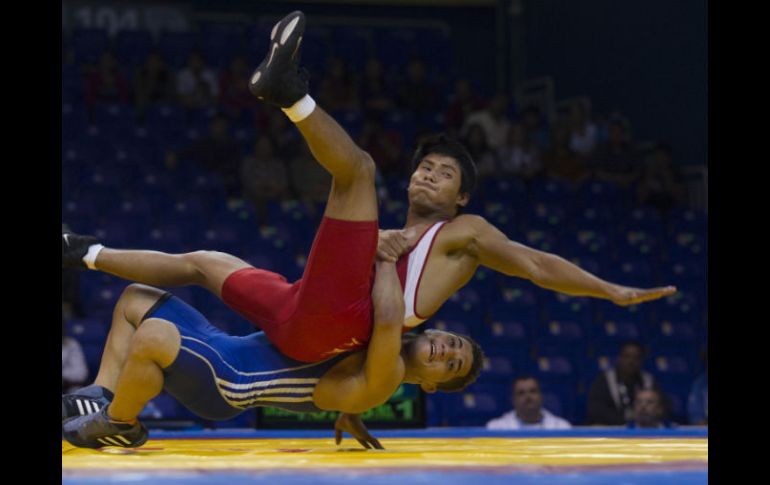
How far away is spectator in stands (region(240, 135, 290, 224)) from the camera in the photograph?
34.3ft

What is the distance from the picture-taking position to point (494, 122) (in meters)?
11.9

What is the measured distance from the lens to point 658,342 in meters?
9.46

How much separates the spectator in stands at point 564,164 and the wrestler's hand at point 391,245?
282 inches

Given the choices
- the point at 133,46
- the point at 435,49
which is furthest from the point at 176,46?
the point at 435,49

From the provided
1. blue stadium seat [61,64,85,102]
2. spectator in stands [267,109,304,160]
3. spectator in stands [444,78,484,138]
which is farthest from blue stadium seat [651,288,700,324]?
blue stadium seat [61,64,85,102]

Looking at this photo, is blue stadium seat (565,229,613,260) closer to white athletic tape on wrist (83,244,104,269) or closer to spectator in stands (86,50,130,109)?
spectator in stands (86,50,130,109)

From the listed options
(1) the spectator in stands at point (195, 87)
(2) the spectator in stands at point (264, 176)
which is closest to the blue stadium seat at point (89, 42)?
(1) the spectator in stands at point (195, 87)

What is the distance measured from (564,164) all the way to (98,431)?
817cm

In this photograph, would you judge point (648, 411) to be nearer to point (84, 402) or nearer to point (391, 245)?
point (391, 245)

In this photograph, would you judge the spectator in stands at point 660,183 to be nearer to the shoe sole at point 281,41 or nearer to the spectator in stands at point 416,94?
the spectator in stands at point 416,94

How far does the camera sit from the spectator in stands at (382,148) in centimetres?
1100
